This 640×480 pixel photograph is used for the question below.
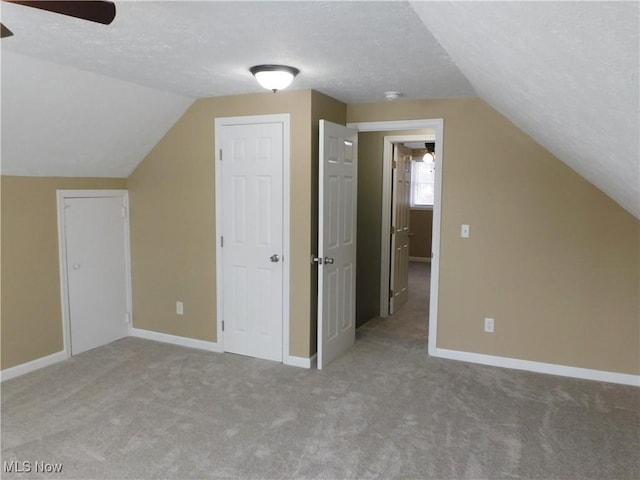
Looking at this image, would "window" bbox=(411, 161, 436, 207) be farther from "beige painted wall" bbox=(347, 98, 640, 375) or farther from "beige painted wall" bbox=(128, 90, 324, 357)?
"beige painted wall" bbox=(128, 90, 324, 357)

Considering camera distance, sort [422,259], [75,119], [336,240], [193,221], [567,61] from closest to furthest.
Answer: [567,61], [75,119], [336,240], [193,221], [422,259]

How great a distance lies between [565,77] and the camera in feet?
4.74

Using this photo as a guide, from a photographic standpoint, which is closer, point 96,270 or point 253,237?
point 253,237

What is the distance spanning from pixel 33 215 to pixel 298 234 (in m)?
2.12

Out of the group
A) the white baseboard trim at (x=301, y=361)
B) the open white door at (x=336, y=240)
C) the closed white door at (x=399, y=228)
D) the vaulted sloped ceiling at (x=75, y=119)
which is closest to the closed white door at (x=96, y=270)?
the vaulted sloped ceiling at (x=75, y=119)

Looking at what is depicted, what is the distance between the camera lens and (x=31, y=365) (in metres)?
3.78

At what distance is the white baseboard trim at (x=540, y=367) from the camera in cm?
360

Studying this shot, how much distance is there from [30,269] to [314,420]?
2573 millimetres

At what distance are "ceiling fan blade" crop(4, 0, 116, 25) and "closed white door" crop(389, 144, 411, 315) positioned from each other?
3.84 metres

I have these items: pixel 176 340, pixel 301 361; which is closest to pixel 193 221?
pixel 176 340

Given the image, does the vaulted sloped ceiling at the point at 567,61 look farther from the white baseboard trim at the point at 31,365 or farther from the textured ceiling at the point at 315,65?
the white baseboard trim at the point at 31,365

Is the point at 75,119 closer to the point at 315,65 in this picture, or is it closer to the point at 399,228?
the point at 315,65

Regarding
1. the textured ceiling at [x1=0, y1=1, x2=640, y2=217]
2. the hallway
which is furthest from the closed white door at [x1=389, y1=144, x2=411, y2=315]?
the textured ceiling at [x1=0, y1=1, x2=640, y2=217]

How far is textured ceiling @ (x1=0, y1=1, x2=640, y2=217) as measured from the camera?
4.10 ft
